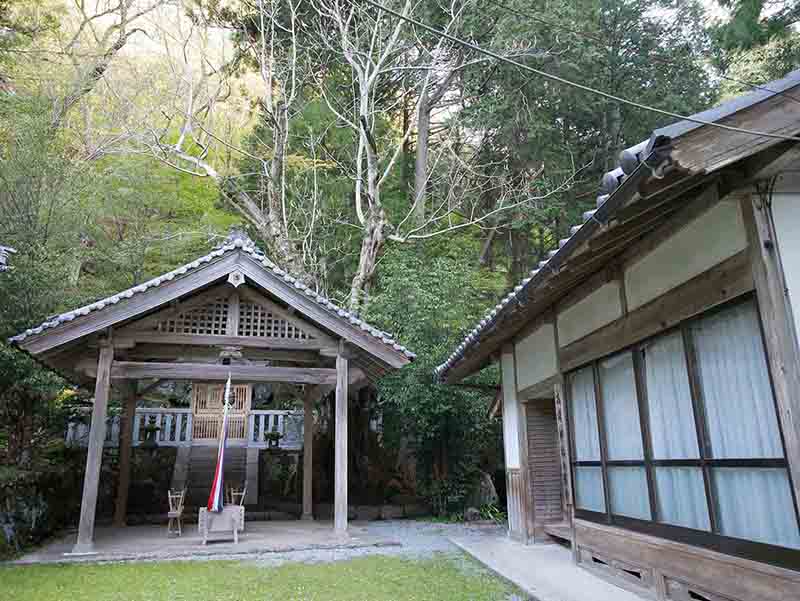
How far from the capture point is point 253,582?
6613 millimetres

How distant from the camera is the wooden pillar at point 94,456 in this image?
802 centimetres

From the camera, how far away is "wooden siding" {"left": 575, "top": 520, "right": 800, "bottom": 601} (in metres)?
3.85

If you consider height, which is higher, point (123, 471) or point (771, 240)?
point (771, 240)

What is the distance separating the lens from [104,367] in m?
8.90

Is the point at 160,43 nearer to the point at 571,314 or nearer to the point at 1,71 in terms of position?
the point at 1,71

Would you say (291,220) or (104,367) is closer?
(104,367)

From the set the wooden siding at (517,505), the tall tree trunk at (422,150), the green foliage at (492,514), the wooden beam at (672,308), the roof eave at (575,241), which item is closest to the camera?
the roof eave at (575,241)

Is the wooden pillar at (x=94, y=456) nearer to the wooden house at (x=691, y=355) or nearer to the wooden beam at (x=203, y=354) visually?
the wooden beam at (x=203, y=354)

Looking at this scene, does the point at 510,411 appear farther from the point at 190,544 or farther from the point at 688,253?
the point at 190,544

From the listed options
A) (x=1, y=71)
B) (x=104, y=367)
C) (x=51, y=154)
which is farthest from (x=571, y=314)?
(x=1, y=71)

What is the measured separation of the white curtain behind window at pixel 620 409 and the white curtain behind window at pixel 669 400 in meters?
0.30

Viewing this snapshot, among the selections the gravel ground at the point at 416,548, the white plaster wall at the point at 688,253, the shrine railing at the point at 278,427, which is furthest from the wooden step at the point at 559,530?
the shrine railing at the point at 278,427

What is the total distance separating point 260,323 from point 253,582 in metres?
4.39

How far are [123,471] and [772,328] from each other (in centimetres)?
1191
